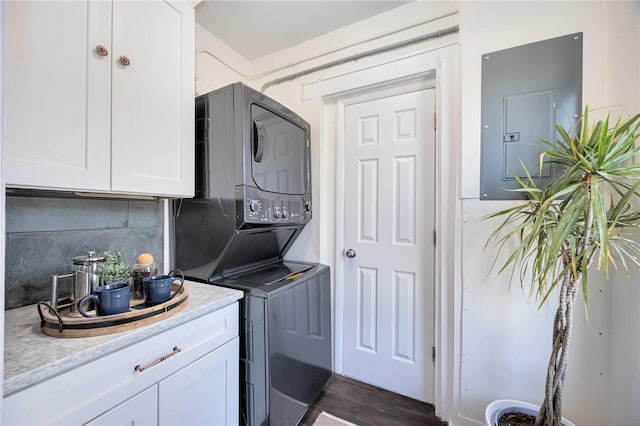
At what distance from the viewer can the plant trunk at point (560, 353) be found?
107cm

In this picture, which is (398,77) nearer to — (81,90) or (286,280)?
(286,280)

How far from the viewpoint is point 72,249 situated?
1.28 meters

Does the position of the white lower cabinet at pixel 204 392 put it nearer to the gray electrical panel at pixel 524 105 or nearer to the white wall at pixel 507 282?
the white wall at pixel 507 282

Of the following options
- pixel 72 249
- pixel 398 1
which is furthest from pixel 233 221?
pixel 398 1

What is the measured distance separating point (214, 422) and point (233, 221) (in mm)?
929

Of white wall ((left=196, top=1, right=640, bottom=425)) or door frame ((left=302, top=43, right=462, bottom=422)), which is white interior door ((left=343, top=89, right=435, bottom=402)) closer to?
door frame ((left=302, top=43, right=462, bottom=422))

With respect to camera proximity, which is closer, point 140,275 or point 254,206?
point 140,275

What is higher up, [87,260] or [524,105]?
[524,105]

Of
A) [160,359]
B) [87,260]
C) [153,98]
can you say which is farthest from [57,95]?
[160,359]

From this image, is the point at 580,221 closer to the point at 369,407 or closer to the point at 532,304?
the point at 532,304

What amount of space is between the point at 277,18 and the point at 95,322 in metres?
2.12

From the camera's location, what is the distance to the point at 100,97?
1.10 m

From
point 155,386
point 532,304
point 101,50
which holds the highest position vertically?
point 101,50

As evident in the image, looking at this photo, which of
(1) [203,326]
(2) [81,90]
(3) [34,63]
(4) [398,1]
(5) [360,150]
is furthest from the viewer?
(5) [360,150]
